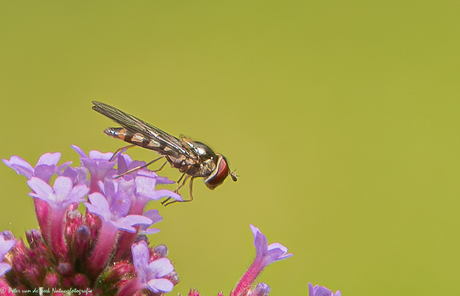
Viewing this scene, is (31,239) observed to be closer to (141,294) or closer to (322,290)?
(141,294)

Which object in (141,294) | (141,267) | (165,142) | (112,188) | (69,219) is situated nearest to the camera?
(141,267)

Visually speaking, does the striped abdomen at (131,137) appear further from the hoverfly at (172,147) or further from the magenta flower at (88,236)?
the magenta flower at (88,236)

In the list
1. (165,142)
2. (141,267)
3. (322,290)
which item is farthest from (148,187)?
(322,290)

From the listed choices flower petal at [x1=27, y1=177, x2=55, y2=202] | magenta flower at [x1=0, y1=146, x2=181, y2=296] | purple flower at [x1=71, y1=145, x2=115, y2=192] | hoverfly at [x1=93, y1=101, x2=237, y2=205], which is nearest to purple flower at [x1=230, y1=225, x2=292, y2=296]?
magenta flower at [x1=0, y1=146, x2=181, y2=296]

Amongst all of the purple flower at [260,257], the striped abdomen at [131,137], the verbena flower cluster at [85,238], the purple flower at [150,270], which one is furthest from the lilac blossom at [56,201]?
the purple flower at [260,257]

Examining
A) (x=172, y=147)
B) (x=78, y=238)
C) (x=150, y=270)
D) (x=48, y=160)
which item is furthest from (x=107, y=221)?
(x=172, y=147)

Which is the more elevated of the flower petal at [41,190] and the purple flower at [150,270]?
the flower petal at [41,190]
